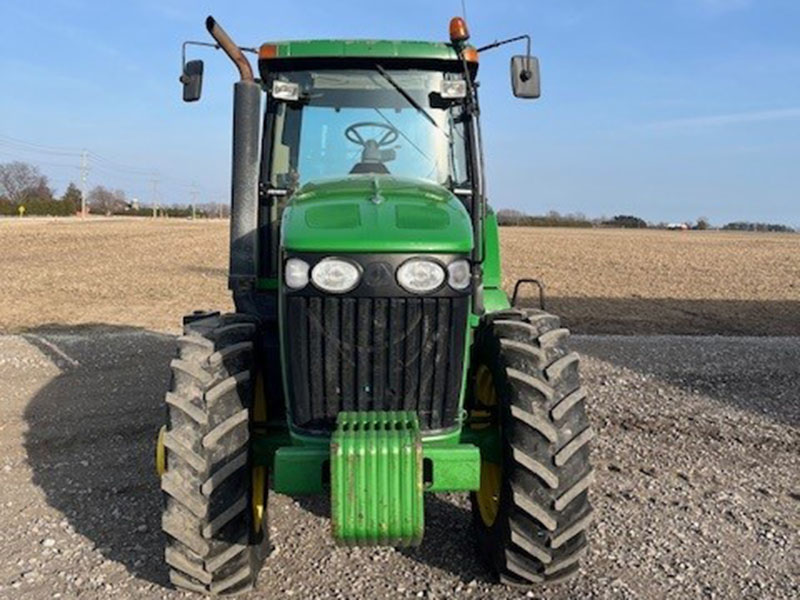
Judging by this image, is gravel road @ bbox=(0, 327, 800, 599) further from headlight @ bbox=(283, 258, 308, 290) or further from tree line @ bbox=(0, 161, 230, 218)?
tree line @ bbox=(0, 161, 230, 218)

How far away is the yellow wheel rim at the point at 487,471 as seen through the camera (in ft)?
13.2

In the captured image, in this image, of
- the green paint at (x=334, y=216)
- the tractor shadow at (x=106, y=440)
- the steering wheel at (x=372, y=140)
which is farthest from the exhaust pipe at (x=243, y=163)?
the tractor shadow at (x=106, y=440)

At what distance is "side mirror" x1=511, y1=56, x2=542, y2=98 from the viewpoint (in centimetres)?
479

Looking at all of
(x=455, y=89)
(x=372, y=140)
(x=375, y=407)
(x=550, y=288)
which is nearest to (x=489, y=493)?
(x=375, y=407)

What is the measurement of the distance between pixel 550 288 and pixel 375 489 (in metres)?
15.4

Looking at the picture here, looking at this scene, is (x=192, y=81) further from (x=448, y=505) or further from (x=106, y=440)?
(x=448, y=505)

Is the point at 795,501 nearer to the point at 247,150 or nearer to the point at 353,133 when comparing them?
the point at 353,133

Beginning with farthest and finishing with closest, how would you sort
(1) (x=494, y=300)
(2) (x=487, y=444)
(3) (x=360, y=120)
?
(1) (x=494, y=300) < (3) (x=360, y=120) < (2) (x=487, y=444)

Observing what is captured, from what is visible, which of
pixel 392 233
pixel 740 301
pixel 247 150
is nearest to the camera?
pixel 392 233

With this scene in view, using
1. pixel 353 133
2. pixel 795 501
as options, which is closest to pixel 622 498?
pixel 795 501

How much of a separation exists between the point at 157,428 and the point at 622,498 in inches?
148

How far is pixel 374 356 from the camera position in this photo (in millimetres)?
3551

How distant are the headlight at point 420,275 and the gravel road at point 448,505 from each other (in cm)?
154

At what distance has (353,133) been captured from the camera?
190 inches
